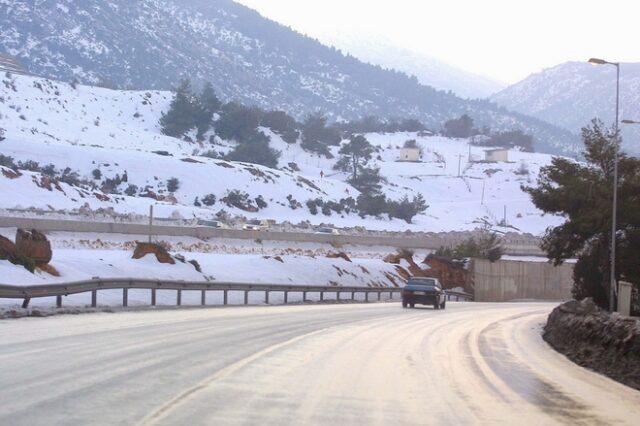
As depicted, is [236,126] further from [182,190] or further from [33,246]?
[33,246]

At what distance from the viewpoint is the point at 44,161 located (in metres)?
98.9

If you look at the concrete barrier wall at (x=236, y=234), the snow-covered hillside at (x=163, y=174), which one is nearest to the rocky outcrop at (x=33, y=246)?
the concrete barrier wall at (x=236, y=234)

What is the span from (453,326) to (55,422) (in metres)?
21.5

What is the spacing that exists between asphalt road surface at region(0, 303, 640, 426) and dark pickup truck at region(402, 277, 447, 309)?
19.6 meters

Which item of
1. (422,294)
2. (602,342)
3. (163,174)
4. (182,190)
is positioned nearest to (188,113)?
(163,174)

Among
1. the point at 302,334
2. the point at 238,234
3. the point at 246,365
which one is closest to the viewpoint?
the point at 246,365

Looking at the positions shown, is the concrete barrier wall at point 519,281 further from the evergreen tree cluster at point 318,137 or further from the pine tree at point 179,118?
the evergreen tree cluster at point 318,137

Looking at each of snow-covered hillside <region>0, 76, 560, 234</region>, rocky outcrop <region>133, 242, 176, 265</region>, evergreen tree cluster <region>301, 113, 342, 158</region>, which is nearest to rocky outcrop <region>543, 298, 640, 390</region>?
rocky outcrop <region>133, 242, 176, 265</region>

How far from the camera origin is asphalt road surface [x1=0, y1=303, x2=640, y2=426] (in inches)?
416

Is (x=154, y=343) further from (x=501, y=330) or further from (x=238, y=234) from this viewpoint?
(x=238, y=234)

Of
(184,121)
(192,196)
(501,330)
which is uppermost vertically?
(184,121)

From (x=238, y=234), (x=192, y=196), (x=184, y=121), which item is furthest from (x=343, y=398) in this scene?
(x=184, y=121)

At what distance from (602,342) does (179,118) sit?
13817cm

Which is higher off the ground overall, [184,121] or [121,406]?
[184,121]
